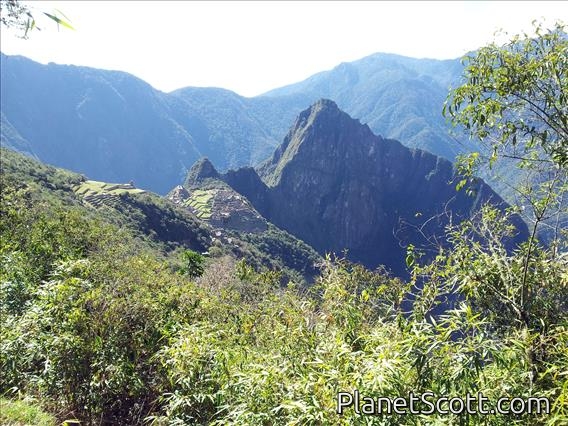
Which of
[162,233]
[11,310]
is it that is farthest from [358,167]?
[11,310]

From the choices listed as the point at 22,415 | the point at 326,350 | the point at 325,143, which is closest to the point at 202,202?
the point at 325,143

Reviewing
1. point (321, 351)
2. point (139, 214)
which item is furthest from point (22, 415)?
point (139, 214)

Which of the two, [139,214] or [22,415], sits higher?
[22,415]

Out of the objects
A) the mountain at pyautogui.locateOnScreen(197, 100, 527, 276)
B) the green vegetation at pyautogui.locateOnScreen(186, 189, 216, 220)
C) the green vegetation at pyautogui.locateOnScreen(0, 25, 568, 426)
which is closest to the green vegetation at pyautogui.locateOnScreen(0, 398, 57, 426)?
the green vegetation at pyautogui.locateOnScreen(0, 25, 568, 426)

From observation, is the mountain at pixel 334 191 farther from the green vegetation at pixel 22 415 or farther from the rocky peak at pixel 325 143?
the green vegetation at pixel 22 415

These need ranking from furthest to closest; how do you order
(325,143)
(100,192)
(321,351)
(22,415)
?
1. (325,143)
2. (100,192)
3. (22,415)
4. (321,351)

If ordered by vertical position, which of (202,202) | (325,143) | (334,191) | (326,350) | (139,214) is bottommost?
(334,191)

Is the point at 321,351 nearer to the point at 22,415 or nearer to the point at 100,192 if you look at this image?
the point at 22,415

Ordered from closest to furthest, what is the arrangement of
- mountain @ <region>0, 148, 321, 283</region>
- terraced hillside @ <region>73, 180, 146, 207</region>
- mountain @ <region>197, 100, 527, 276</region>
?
1. mountain @ <region>0, 148, 321, 283</region>
2. terraced hillside @ <region>73, 180, 146, 207</region>
3. mountain @ <region>197, 100, 527, 276</region>

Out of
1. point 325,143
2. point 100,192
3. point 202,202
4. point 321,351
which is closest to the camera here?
point 321,351

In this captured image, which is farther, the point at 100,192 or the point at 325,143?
the point at 325,143

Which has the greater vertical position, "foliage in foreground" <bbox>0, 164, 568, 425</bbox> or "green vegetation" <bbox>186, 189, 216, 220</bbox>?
"foliage in foreground" <bbox>0, 164, 568, 425</bbox>

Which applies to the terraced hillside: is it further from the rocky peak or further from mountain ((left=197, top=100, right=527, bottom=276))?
the rocky peak

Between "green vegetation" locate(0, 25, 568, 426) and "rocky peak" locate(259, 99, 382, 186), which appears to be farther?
"rocky peak" locate(259, 99, 382, 186)
